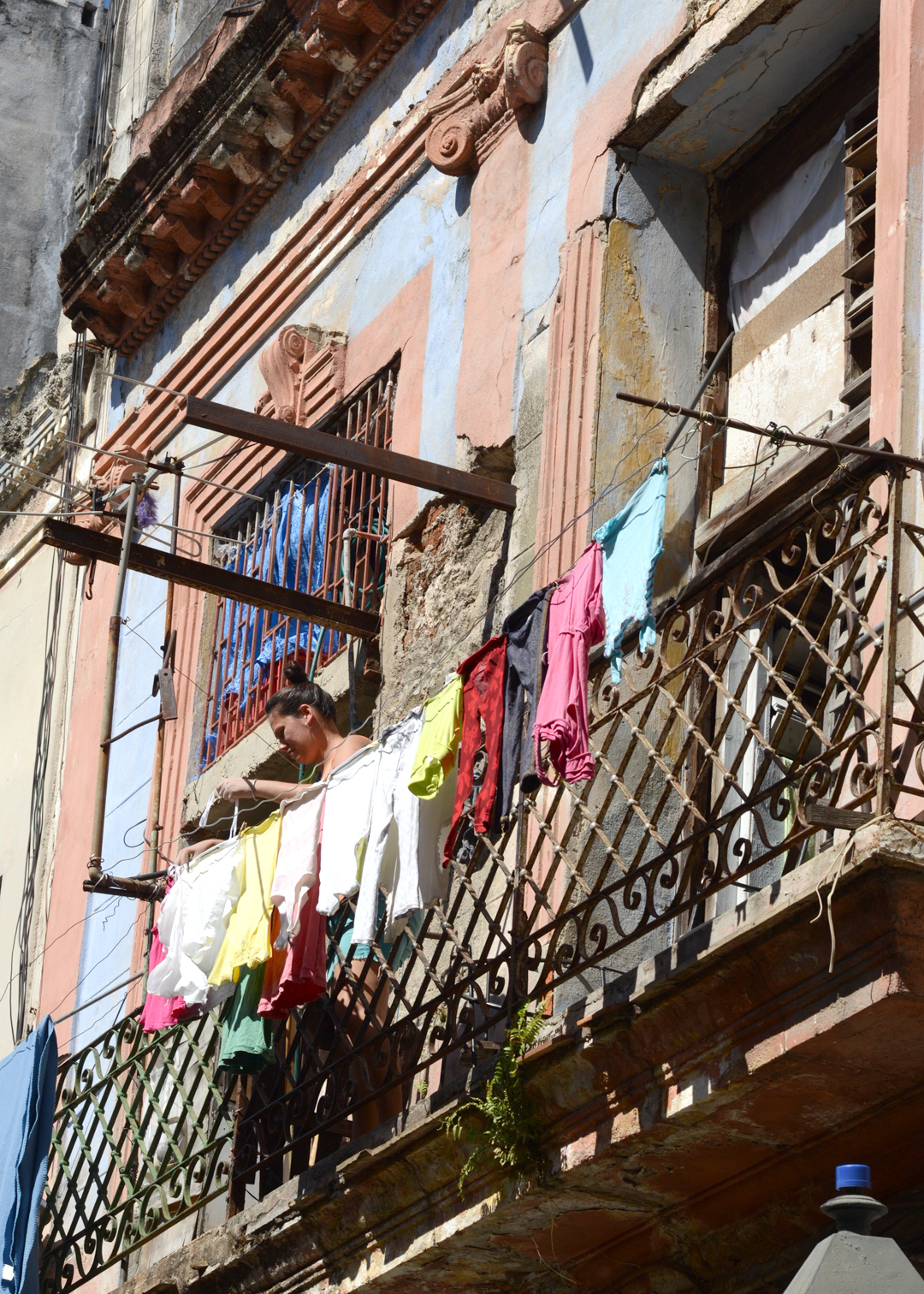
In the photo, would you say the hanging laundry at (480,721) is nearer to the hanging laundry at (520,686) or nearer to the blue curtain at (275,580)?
the hanging laundry at (520,686)

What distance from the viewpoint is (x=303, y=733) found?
844 cm

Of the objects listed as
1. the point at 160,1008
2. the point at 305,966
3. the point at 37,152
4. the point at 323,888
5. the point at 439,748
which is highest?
A: the point at 37,152

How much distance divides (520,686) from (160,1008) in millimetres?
2196

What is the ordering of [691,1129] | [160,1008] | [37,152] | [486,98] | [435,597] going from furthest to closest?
[37,152] → [486,98] → [435,597] → [160,1008] → [691,1129]

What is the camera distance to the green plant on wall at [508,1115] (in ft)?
21.4

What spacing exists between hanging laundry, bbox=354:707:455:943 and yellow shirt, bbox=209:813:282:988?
0.56 metres

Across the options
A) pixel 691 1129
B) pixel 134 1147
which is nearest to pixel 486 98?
pixel 134 1147

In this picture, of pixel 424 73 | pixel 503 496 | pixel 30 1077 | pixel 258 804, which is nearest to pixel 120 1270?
pixel 30 1077

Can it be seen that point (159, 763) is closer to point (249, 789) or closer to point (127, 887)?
point (127, 887)

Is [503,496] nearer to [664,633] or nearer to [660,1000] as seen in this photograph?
[664,633]

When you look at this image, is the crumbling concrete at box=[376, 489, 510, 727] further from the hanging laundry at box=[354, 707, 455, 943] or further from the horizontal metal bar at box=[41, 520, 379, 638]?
the hanging laundry at box=[354, 707, 455, 943]

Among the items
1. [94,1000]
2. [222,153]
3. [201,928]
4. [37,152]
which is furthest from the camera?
[37,152]

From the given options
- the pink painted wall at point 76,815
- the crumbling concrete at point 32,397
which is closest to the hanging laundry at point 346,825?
the pink painted wall at point 76,815

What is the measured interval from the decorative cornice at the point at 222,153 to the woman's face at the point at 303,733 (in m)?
3.58
